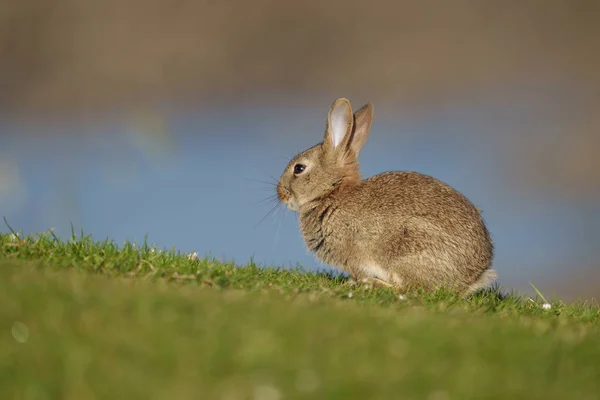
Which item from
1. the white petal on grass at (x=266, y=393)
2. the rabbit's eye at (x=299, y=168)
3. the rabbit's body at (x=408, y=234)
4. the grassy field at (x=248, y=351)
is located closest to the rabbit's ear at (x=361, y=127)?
the rabbit's body at (x=408, y=234)

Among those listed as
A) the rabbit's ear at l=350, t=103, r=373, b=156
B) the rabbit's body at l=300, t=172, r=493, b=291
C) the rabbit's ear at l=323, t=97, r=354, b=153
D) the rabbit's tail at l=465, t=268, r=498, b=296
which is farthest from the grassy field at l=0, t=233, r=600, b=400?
the rabbit's ear at l=350, t=103, r=373, b=156

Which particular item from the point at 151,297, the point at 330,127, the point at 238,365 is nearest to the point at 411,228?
the point at 330,127

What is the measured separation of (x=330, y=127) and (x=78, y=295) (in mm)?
6473

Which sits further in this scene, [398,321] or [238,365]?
[398,321]

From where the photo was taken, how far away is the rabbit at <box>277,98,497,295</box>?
10.8 meters

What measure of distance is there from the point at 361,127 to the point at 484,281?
3162mm

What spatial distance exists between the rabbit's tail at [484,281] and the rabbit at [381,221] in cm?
2

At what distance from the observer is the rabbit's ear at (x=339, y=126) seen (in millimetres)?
11669

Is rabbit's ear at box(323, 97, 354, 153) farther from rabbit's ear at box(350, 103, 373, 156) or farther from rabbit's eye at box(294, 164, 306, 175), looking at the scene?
rabbit's eye at box(294, 164, 306, 175)

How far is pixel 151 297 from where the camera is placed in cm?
629

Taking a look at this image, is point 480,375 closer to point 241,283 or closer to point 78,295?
point 78,295

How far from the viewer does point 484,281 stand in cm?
1130

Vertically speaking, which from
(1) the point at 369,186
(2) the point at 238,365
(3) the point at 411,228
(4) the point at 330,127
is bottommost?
(2) the point at 238,365

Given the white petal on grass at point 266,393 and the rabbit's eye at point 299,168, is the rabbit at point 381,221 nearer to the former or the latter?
the rabbit's eye at point 299,168
